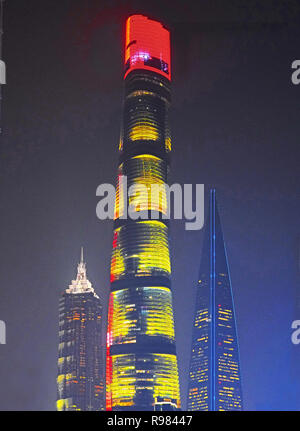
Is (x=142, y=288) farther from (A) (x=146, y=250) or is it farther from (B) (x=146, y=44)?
(B) (x=146, y=44)

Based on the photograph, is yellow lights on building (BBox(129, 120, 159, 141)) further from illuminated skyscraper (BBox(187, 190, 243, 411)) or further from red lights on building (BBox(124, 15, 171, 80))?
illuminated skyscraper (BBox(187, 190, 243, 411))

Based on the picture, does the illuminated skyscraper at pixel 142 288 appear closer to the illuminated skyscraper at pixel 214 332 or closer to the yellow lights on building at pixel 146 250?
the yellow lights on building at pixel 146 250

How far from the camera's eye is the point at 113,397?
127m

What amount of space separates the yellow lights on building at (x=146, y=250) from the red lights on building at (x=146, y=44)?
26.3 m

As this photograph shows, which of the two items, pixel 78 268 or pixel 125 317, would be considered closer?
pixel 125 317

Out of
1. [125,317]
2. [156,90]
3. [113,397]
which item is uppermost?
[156,90]

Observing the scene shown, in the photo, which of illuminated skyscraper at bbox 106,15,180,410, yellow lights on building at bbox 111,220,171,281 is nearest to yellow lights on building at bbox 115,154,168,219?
illuminated skyscraper at bbox 106,15,180,410

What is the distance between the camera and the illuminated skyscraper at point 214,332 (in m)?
168

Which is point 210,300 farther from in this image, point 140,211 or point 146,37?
point 146,37

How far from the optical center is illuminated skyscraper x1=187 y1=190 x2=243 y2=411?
16762 centimetres

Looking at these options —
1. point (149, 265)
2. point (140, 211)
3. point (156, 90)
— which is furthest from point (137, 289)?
point (156, 90)

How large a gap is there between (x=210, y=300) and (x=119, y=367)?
4860cm

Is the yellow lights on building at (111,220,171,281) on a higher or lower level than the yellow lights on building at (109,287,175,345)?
higher

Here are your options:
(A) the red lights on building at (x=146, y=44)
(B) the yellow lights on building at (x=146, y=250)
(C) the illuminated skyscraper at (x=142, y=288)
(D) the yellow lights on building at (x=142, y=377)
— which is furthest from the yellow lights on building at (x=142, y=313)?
(A) the red lights on building at (x=146, y=44)
